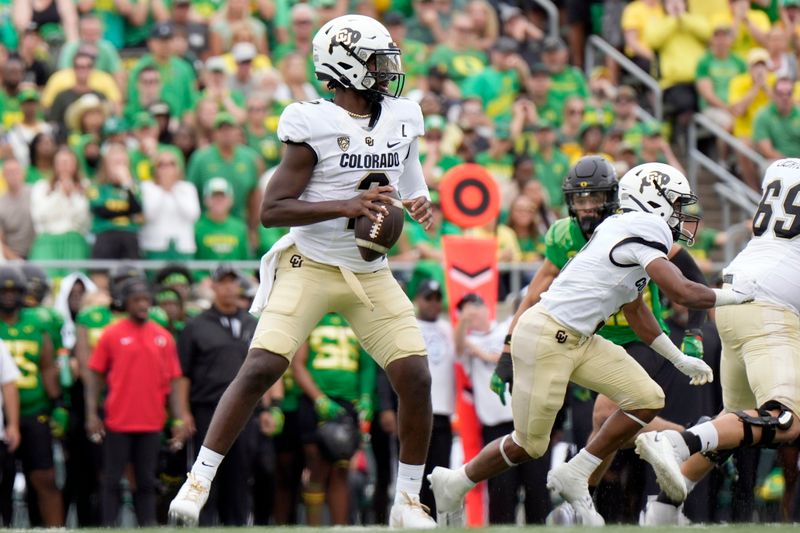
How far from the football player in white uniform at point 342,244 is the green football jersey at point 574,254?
1188 mm

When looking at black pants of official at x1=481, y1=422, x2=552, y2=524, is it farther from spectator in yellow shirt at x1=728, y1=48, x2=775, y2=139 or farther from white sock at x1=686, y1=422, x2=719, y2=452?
spectator in yellow shirt at x1=728, y1=48, x2=775, y2=139

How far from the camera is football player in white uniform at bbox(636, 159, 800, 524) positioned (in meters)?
7.87

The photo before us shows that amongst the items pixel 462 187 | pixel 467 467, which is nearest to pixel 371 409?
pixel 462 187

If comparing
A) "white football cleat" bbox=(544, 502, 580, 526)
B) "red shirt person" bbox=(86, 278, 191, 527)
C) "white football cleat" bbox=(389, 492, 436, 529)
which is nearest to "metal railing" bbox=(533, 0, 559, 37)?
"white football cleat" bbox=(544, 502, 580, 526)

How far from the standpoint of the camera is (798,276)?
27.3 feet

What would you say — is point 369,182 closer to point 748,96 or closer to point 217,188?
point 217,188

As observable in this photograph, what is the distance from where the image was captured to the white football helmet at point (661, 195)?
798cm

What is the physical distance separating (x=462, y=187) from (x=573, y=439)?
1857 mm

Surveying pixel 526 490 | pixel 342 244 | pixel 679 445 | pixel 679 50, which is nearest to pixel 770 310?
pixel 679 445

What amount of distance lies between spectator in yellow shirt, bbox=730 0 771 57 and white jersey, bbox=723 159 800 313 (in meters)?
7.47

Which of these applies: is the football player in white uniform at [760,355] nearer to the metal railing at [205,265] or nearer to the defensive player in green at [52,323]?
the metal railing at [205,265]

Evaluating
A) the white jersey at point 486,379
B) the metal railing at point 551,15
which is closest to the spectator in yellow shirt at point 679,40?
the metal railing at point 551,15

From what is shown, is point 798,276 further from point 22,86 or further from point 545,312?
point 22,86

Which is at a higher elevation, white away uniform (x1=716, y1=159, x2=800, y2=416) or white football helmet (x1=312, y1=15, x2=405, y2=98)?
white football helmet (x1=312, y1=15, x2=405, y2=98)
